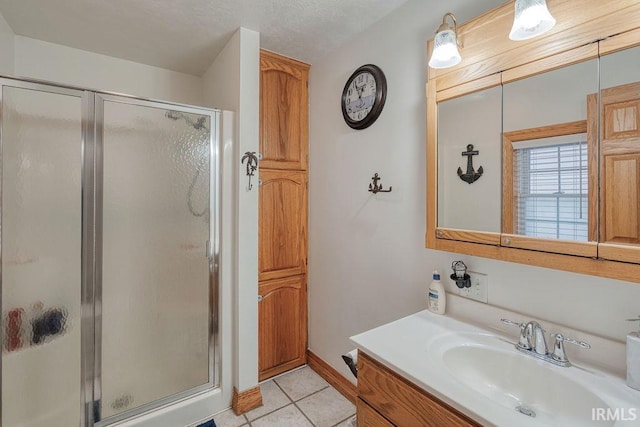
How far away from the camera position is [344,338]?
1993 mm

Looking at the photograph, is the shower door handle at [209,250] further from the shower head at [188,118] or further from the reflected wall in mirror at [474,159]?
the reflected wall in mirror at [474,159]

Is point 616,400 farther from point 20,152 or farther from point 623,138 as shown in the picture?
point 20,152

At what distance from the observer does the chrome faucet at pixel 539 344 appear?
937 millimetres

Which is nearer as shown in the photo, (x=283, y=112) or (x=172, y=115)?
(x=172, y=115)

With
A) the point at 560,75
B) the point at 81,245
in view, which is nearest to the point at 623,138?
the point at 560,75

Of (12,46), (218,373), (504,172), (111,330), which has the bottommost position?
(218,373)

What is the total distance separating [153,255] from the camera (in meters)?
1.65

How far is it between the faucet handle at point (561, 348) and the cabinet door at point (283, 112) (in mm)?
1816

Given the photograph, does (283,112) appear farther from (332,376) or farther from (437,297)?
(332,376)

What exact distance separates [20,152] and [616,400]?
2.39 metres

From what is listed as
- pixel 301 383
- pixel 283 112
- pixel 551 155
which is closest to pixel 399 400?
pixel 551 155

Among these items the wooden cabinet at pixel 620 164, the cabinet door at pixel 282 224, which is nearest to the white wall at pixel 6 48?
the cabinet door at pixel 282 224

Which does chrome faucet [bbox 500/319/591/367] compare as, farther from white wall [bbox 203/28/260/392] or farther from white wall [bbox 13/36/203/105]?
white wall [bbox 13/36/203/105]

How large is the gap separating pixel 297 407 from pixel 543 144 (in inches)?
→ 76.7
